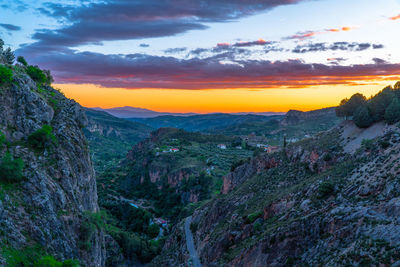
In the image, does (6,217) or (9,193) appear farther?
(9,193)

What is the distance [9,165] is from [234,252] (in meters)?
22.9

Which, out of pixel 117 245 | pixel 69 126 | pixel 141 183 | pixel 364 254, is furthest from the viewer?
pixel 141 183

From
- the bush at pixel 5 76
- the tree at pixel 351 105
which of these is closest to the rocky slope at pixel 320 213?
the tree at pixel 351 105

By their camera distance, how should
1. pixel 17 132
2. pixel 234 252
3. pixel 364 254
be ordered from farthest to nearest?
pixel 234 252 < pixel 17 132 < pixel 364 254

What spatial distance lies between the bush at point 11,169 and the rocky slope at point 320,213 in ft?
71.0

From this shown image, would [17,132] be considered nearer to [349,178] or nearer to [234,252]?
[234,252]

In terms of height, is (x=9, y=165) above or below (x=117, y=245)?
above

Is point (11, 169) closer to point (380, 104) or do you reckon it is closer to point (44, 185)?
point (44, 185)

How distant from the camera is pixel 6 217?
829 inches

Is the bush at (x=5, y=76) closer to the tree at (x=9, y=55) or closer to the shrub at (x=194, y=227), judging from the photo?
the tree at (x=9, y=55)

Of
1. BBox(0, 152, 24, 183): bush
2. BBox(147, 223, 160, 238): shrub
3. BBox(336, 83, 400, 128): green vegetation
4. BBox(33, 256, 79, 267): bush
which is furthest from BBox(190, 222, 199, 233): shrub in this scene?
BBox(0, 152, 24, 183): bush

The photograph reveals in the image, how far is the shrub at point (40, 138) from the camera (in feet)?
92.9

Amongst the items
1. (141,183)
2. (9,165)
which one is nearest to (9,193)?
(9,165)

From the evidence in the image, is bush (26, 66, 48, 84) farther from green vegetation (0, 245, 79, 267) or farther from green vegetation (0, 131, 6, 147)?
green vegetation (0, 245, 79, 267)
